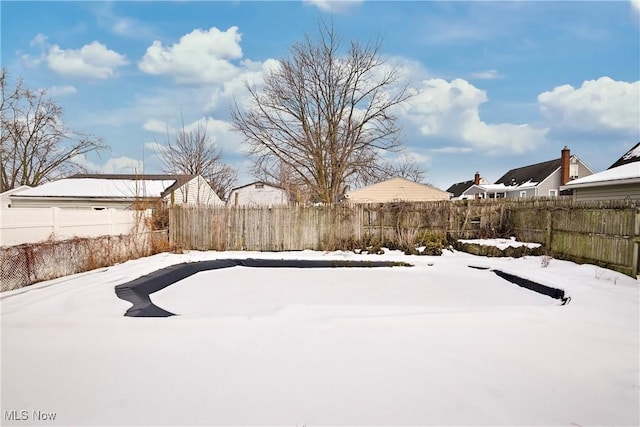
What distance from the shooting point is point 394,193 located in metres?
18.2

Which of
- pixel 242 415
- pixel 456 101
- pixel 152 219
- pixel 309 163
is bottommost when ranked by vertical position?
pixel 242 415

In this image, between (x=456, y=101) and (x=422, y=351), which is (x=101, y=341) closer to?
(x=422, y=351)

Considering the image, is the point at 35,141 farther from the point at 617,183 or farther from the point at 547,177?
the point at 547,177

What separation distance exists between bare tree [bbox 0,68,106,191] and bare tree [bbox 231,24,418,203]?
11.6 metres

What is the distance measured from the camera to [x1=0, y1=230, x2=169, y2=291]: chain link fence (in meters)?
5.45

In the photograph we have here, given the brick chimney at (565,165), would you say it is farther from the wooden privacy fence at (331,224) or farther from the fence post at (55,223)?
the fence post at (55,223)

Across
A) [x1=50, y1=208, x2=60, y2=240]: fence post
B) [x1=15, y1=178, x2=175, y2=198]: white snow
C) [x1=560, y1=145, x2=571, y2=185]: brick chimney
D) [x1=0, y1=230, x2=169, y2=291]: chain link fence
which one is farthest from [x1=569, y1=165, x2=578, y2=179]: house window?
[x1=50, y1=208, x2=60, y2=240]: fence post

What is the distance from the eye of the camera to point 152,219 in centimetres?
1025

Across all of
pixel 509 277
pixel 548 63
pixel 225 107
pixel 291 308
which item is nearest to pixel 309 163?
pixel 225 107

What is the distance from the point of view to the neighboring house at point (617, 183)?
9.02 meters

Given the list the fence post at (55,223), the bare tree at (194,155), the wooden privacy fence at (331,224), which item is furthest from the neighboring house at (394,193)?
the fence post at (55,223)

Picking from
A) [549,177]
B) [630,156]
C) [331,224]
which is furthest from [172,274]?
[549,177]

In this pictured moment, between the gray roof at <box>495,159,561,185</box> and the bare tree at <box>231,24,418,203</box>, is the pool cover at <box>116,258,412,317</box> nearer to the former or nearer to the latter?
the bare tree at <box>231,24,418,203</box>

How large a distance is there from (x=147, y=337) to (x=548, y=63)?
11722 millimetres
